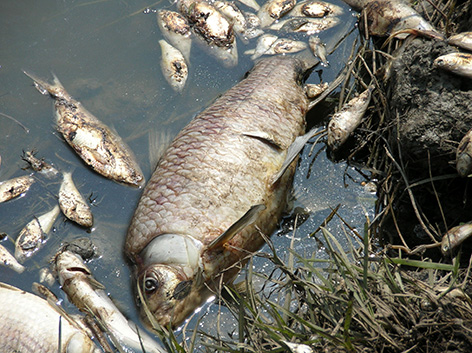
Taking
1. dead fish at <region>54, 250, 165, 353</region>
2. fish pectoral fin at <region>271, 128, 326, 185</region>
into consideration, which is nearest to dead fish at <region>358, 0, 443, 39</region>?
fish pectoral fin at <region>271, 128, 326, 185</region>

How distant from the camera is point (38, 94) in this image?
416cm

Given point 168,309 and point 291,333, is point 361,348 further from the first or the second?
point 168,309

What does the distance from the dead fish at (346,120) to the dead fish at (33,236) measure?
235 centimetres

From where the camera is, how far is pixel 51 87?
416 centimetres

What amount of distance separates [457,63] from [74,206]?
9.72ft

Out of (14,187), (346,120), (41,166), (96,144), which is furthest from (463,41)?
(14,187)

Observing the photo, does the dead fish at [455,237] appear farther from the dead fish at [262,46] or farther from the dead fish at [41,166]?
the dead fish at [41,166]

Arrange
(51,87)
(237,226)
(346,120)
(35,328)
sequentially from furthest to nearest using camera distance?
(51,87), (346,120), (237,226), (35,328)

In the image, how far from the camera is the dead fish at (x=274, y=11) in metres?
4.75

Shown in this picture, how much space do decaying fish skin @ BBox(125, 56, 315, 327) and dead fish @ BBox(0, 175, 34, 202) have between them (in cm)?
102

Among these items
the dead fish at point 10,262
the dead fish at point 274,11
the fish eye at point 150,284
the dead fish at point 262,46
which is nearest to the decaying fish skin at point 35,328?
the dead fish at point 10,262

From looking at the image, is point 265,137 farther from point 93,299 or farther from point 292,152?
point 93,299

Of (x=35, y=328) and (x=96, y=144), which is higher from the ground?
(x=96, y=144)

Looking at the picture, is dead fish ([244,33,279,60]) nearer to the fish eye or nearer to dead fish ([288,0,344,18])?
dead fish ([288,0,344,18])
